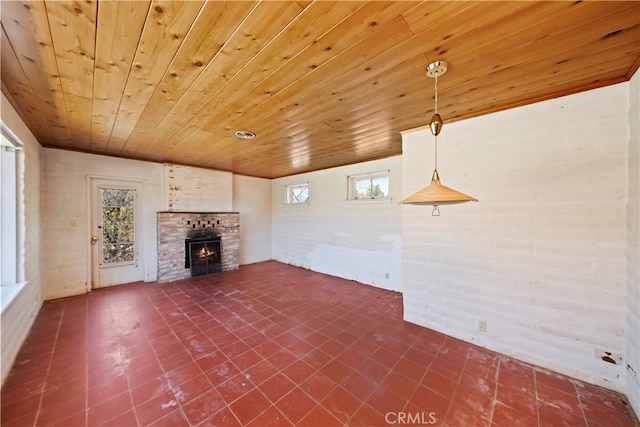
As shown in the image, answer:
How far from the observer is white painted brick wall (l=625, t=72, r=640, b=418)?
1.64 m

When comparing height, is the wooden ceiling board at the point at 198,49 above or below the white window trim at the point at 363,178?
above

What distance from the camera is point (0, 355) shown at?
5.99 ft

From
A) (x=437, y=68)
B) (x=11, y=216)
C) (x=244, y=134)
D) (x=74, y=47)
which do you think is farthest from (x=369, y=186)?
(x=11, y=216)

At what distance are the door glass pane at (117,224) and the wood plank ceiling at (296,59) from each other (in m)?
1.79

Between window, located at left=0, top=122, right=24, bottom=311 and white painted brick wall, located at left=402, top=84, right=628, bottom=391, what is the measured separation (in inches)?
173

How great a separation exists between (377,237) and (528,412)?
2892 mm

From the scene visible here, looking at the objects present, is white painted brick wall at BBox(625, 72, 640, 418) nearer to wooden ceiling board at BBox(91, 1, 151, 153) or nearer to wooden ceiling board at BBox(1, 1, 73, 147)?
wooden ceiling board at BBox(91, 1, 151, 153)

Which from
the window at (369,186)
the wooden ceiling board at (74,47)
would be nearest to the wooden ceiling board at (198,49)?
the wooden ceiling board at (74,47)

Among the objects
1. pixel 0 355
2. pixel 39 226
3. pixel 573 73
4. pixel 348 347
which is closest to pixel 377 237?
pixel 348 347

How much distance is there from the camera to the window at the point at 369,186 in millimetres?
4352

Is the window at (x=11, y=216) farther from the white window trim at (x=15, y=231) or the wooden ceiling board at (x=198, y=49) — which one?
the wooden ceiling board at (x=198, y=49)

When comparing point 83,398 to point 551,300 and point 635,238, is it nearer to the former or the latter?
point 551,300

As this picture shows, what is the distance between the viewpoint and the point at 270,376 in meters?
1.97

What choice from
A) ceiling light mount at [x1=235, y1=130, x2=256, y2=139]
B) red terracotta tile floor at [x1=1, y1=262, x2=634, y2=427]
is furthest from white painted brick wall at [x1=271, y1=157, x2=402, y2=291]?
ceiling light mount at [x1=235, y1=130, x2=256, y2=139]
